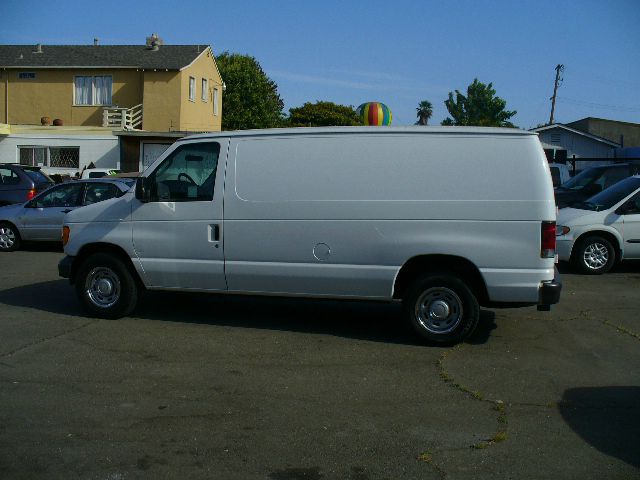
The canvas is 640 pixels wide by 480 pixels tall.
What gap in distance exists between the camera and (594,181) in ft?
53.4

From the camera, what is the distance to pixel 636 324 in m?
8.28

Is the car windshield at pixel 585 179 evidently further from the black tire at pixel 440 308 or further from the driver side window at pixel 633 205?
the black tire at pixel 440 308

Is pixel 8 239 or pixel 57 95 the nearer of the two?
pixel 8 239

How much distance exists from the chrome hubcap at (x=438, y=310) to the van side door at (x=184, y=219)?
218cm

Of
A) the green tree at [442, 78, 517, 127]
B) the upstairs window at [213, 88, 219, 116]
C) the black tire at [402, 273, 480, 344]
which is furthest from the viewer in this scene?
the green tree at [442, 78, 517, 127]

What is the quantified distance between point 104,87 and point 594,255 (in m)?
31.5

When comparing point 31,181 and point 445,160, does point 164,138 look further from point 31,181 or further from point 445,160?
point 445,160

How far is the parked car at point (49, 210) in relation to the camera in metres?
14.3

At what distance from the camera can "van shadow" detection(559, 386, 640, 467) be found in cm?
464

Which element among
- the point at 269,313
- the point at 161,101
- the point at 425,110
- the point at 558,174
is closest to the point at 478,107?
the point at 425,110

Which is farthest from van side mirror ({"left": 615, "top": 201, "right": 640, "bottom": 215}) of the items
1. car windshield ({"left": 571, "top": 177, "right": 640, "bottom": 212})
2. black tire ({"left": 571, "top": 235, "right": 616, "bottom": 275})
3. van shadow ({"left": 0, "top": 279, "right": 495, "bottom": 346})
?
van shadow ({"left": 0, "top": 279, "right": 495, "bottom": 346})

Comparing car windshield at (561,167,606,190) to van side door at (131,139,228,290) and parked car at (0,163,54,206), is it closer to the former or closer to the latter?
van side door at (131,139,228,290)

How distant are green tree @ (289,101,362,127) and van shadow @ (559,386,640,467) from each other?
54.4m

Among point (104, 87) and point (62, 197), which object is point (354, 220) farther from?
point (104, 87)
